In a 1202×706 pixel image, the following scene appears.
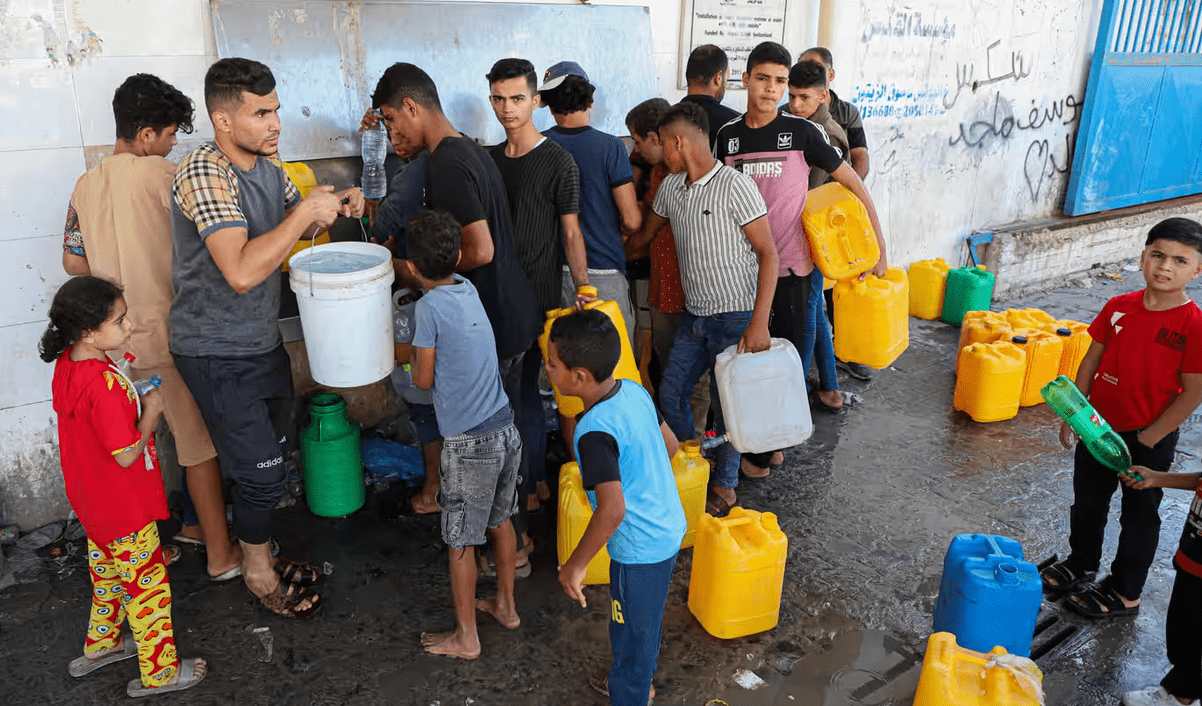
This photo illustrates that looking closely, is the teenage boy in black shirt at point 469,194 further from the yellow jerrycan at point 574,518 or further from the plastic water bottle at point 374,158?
the plastic water bottle at point 374,158

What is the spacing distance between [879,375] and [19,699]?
5060mm

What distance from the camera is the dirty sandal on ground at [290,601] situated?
3.29 metres

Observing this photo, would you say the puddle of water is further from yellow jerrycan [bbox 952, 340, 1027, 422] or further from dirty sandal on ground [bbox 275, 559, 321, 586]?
yellow jerrycan [bbox 952, 340, 1027, 422]

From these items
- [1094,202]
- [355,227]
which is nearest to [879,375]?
[355,227]

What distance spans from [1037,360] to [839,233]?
188cm

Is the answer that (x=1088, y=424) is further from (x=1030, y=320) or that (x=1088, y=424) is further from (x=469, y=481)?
(x=1030, y=320)

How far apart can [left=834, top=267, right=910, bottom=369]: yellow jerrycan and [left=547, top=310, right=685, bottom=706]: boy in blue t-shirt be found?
2680 mm

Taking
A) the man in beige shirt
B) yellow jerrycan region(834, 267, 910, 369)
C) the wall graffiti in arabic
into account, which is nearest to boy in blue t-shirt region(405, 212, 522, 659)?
the man in beige shirt

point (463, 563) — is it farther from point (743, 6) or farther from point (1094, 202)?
point (1094, 202)

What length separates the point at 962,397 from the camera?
17.2ft

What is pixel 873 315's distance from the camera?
482 centimetres

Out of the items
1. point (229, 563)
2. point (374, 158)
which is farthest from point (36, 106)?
point (229, 563)

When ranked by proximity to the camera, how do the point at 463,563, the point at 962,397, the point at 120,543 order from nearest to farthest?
the point at 120,543 < the point at 463,563 < the point at 962,397

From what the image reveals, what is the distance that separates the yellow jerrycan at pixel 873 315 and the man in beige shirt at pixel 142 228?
3462mm
